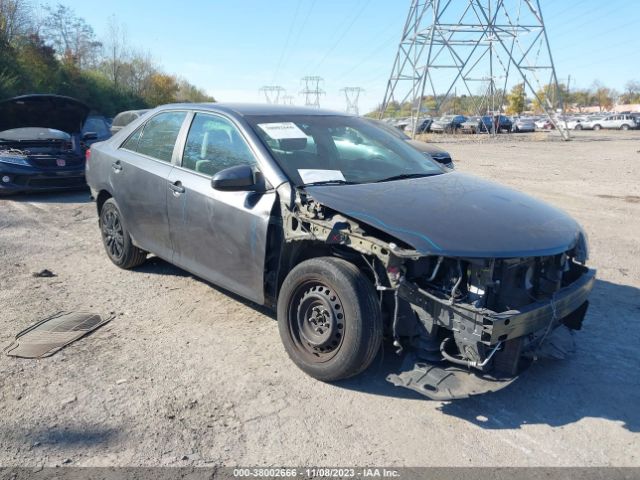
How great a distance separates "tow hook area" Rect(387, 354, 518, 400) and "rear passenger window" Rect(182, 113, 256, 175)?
71.3 inches

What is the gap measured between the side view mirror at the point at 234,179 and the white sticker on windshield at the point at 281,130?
0.52 metres

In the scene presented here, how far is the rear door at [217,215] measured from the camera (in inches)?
149

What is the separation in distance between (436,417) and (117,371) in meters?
2.05

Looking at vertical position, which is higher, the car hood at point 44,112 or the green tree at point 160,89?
the green tree at point 160,89

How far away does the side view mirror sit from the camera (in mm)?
3656

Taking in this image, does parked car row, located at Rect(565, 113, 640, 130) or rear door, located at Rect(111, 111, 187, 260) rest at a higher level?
parked car row, located at Rect(565, 113, 640, 130)

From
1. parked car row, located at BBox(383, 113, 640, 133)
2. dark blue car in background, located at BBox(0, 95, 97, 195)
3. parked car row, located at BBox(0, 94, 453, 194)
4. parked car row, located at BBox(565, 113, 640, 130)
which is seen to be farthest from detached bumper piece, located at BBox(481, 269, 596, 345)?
parked car row, located at BBox(565, 113, 640, 130)

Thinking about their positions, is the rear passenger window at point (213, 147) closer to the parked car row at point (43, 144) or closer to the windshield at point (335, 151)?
the windshield at point (335, 151)

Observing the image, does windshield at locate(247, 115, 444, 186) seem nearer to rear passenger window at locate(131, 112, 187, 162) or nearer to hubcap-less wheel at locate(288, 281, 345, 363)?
hubcap-less wheel at locate(288, 281, 345, 363)

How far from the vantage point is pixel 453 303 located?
2.97 metres

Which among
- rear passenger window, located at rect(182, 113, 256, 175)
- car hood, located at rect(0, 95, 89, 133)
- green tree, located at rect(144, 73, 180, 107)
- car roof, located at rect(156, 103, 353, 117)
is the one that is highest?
green tree, located at rect(144, 73, 180, 107)

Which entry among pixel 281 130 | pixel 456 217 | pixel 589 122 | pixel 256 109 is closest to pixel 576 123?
pixel 589 122

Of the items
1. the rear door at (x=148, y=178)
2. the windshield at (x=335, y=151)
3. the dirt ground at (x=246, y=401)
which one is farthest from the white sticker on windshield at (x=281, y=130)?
the dirt ground at (x=246, y=401)

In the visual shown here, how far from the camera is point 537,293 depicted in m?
3.41
